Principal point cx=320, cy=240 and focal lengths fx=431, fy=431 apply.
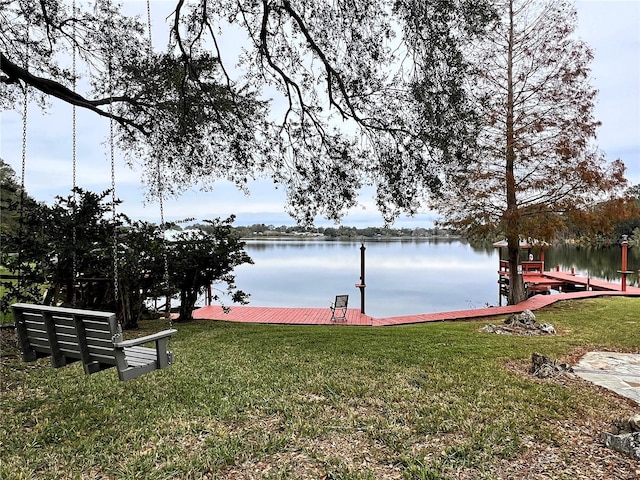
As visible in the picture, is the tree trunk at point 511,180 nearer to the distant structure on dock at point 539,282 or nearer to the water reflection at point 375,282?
the water reflection at point 375,282

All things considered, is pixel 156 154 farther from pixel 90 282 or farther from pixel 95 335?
pixel 95 335

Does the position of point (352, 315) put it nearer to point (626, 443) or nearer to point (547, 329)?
point (547, 329)

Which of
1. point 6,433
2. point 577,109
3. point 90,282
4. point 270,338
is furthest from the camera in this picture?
point 577,109

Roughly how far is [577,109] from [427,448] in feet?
35.5

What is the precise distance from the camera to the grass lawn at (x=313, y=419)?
2535 mm

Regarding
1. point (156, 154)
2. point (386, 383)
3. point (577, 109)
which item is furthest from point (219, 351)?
point (577, 109)

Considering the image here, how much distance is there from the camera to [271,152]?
716 centimetres

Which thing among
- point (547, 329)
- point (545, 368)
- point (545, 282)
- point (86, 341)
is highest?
point (86, 341)

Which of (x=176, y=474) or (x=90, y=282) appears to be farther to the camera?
(x=90, y=282)

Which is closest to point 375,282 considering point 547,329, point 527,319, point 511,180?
point 511,180

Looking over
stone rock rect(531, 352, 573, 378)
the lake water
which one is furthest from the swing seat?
the lake water

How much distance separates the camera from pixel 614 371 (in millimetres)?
4750

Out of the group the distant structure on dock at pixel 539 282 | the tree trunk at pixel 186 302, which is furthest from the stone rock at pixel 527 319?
the distant structure on dock at pixel 539 282

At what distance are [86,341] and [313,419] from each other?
1.80 metres
